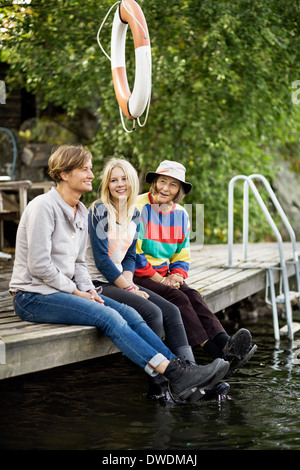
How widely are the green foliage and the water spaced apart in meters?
4.10

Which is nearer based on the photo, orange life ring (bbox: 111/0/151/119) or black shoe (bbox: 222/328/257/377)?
black shoe (bbox: 222/328/257/377)

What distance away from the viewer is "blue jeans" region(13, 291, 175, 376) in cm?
364

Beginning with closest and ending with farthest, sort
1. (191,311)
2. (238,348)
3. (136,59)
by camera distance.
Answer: (238,348)
(191,311)
(136,59)

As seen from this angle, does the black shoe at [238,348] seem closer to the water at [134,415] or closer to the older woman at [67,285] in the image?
the water at [134,415]

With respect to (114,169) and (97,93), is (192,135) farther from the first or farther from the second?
(114,169)

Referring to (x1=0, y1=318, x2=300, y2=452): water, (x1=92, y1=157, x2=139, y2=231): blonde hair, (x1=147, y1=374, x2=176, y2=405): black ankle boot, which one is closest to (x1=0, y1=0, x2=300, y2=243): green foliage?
(x1=92, y1=157, x2=139, y2=231): blonde hair

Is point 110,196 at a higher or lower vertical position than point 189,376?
higher

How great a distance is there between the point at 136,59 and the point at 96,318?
6.87 ft

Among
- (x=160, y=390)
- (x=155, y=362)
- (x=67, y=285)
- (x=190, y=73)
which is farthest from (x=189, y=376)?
(x=190, y=73)

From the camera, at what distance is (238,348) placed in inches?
165

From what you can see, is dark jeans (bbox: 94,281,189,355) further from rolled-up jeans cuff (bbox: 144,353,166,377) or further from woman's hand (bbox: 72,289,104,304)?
rolled-up jeans cuff (bbox: 144,353,166,377)

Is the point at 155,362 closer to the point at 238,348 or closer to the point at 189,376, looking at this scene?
the point at 189,376

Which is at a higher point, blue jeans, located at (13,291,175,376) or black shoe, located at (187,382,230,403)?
blue jeans, located at (13,291,175,376)
